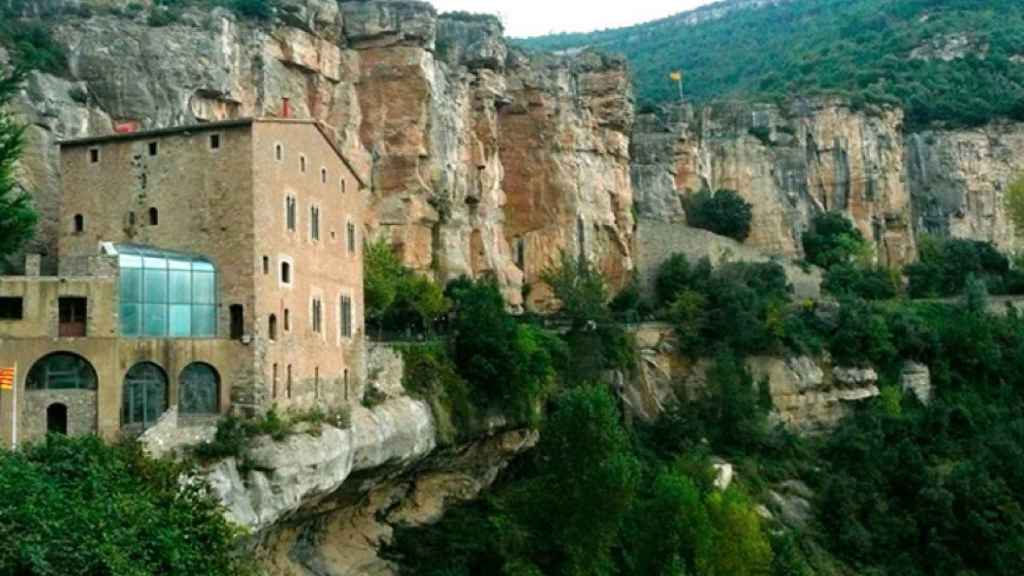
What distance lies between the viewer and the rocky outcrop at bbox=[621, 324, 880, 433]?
5597 centimetres

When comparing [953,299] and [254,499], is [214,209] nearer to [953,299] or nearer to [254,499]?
[254,499]

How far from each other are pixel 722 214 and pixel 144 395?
4893 cm

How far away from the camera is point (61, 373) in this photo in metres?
27.5

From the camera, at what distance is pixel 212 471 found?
26.8 m

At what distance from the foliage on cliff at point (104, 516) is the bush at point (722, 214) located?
50.4 m

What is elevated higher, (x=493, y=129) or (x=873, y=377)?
(x=493, y=129)

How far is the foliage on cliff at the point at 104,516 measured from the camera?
20.1m

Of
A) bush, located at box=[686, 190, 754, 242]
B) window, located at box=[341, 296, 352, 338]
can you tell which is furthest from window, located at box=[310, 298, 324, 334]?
bush, located at box=[686, 190, 754, 242]

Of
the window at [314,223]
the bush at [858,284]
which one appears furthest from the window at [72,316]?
the bush at [858,284]

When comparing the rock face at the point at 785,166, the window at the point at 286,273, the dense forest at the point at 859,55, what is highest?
the dense forest at the point at 859,55

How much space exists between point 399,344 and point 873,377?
→ 30073 millimetres

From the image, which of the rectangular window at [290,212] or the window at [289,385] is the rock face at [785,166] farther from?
the window at [289,385]

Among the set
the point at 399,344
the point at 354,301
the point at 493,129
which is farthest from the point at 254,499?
the point at 493,129

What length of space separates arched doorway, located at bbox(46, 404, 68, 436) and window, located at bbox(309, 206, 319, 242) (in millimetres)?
8395
